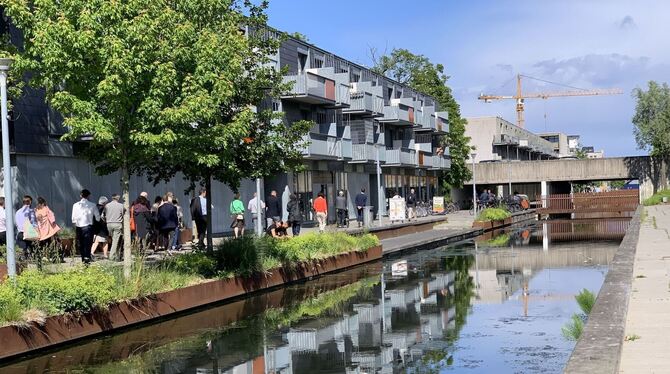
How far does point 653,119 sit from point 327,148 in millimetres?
44811

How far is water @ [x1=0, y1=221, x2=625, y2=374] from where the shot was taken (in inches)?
392

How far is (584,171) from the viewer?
78375mm

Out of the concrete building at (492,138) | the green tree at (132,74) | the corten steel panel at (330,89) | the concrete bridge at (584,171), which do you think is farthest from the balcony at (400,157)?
the concrete building at (492,138)

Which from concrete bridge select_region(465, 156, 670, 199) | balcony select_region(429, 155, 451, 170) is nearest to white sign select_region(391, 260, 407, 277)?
balcony select_region(429, 155, 451, 170)

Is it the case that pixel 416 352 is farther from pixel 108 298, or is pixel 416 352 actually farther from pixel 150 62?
pixel 150 62

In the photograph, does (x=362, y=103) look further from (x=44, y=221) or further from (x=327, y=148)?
(x=44, y=221)

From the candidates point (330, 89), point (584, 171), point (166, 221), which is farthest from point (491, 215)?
point (584, 171)

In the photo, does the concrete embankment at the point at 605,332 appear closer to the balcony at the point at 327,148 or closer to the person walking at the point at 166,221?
the person walking at the point at 166,221

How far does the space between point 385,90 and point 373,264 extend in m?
36.3

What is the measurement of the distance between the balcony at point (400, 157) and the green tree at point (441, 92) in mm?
16443

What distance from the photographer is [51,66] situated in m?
14.3

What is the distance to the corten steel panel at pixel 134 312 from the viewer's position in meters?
11.1

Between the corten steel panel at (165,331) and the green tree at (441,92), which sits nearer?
the corten steel panel at (165,331)

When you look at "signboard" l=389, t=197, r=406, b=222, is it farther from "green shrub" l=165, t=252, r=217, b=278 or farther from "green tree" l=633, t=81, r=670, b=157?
"green tree" l=633, t=81, r=670, b=157
